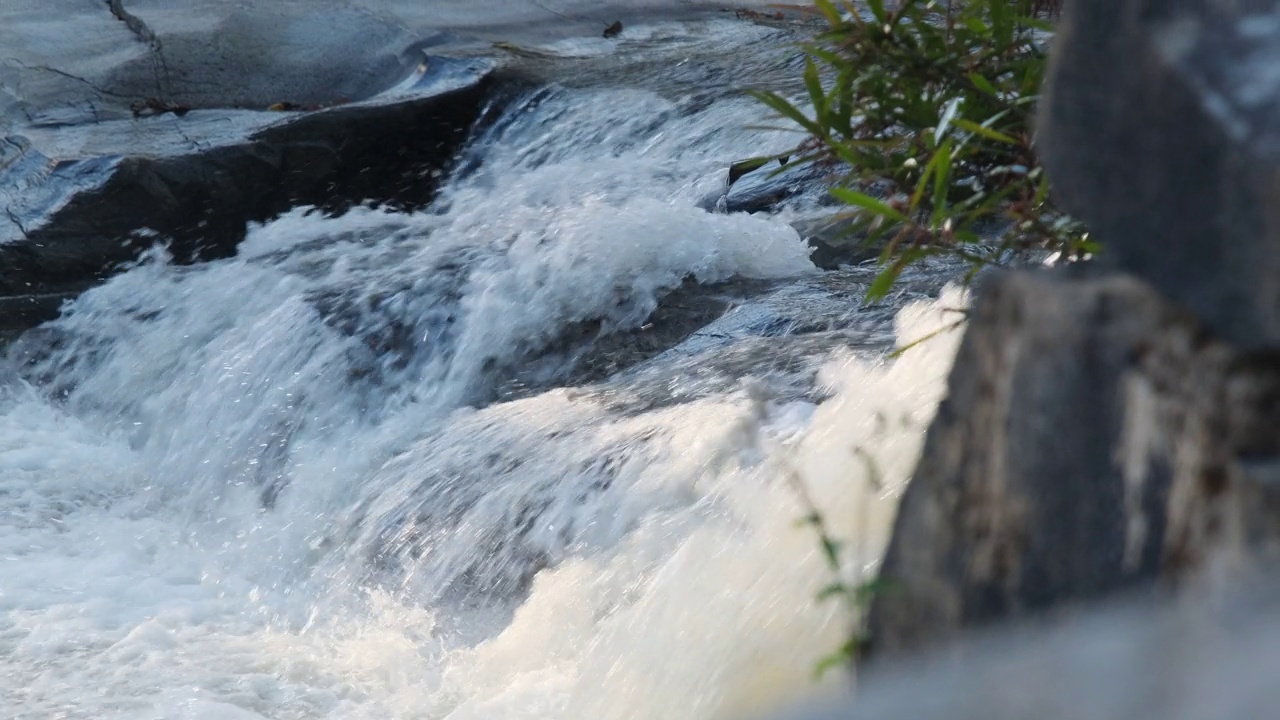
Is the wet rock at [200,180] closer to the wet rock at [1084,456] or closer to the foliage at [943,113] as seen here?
the foliage at [943,113]

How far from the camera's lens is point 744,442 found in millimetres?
3537

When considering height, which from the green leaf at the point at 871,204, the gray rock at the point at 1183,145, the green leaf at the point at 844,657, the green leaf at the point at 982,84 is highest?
the gray rock at the point at 1183,145

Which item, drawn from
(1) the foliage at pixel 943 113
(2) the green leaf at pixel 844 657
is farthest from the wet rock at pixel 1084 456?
(1) the foliage at pixel 943 113

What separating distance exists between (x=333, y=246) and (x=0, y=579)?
275cm

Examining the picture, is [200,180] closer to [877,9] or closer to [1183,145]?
[877,9]

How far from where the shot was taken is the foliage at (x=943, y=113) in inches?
104

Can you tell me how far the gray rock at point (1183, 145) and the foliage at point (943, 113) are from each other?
3.89ft

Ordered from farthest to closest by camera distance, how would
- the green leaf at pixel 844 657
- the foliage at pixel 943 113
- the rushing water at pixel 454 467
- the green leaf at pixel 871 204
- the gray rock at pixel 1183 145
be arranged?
the rushing water at pixel 454 467 < the foliage at pixel 943 113 < the green leaf at pixel 871 204 < the green leaf at pixel 844 657 < the gray rock at pixel 1183 145

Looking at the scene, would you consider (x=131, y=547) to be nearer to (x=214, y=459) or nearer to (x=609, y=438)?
(x=214, y=459)

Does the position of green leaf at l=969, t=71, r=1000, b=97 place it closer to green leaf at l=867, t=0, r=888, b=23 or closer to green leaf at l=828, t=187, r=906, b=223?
green leaf at l=867, t=0, r=888, b=23

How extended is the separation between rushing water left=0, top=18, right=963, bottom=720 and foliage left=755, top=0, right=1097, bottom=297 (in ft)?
1.51

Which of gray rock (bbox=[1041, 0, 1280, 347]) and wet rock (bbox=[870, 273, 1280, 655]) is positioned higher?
gray rock (bbox=[1041, 0, 1280, 347])

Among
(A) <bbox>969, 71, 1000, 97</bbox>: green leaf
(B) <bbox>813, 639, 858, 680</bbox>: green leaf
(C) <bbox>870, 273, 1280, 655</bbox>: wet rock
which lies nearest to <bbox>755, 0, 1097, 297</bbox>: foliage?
(A) <bbox>969, 71, 1000, 97</bbox>: green leaf

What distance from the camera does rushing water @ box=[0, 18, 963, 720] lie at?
126 inches
